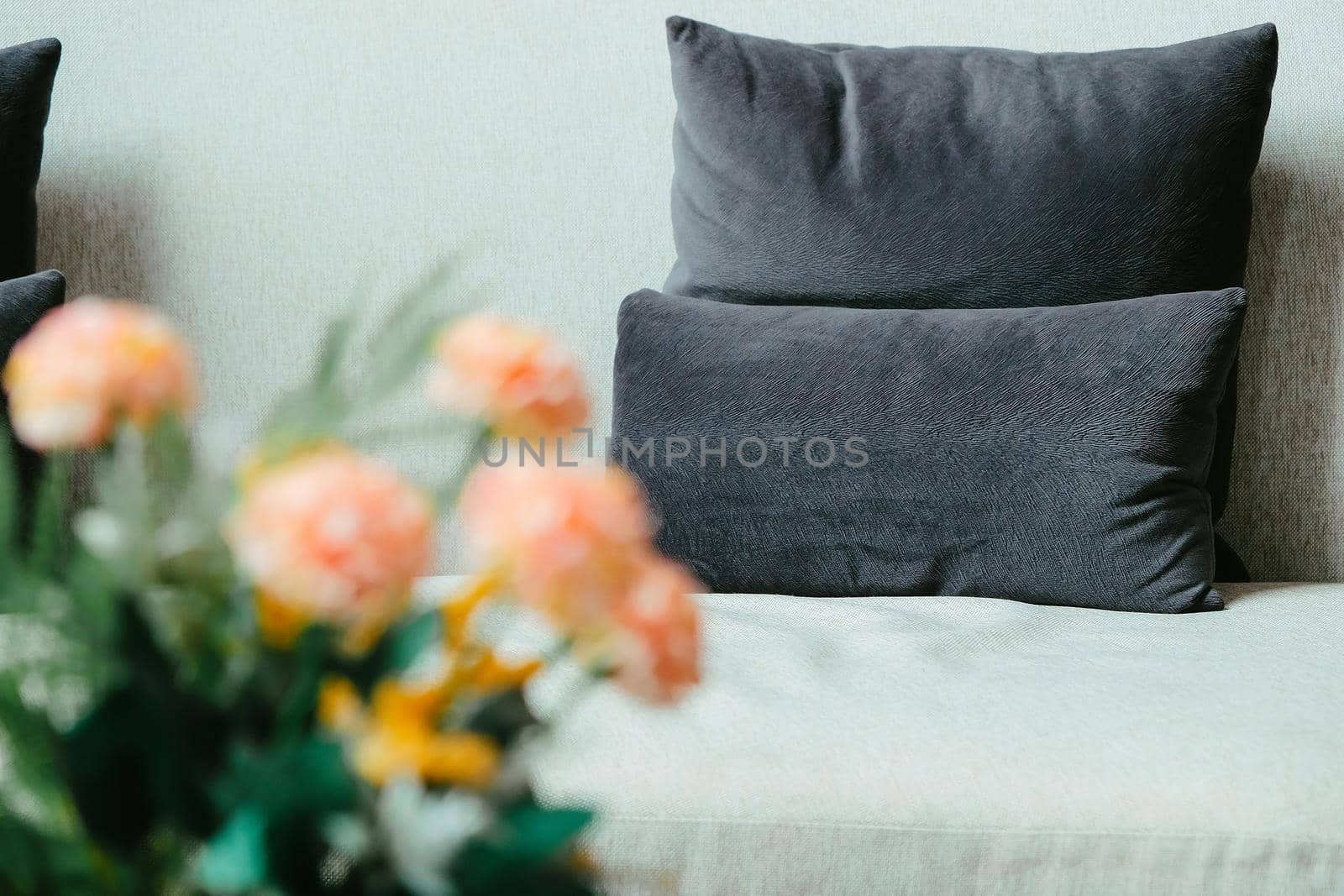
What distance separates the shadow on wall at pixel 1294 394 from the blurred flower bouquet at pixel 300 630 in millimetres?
1214

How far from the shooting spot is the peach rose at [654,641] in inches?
13.4

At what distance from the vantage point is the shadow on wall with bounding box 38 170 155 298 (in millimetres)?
1520

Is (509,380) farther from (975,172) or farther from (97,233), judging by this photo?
(97,233)

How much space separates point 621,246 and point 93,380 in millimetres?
1201

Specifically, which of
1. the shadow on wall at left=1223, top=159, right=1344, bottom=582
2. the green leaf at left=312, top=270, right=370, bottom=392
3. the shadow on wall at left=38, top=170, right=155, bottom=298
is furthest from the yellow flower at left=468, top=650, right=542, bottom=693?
the shadow on wall at left=38, top=170, right=155, bottom=298

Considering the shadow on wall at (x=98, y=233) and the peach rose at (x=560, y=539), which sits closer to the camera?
the peach rose at (x=560, y=539)

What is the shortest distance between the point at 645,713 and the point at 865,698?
17 centimetres

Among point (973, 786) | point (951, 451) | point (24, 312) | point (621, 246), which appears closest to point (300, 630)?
point (973, 786)

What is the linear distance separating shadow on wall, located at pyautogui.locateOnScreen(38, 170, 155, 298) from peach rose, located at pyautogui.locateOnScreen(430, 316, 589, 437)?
1.31 meters

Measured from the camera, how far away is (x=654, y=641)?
341 mm

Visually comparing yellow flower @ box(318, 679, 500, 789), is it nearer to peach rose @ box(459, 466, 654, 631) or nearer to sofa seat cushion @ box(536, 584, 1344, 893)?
peach rose @ box(459, 466, 654, 631)


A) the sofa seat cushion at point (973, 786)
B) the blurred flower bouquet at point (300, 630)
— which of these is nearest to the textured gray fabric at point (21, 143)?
the sofa seat cushion at point (973, 786)

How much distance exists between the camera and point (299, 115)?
1523 mm

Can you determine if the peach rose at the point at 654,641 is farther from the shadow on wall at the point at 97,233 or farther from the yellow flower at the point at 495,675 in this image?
the shadow on wall at the point at 97,233
